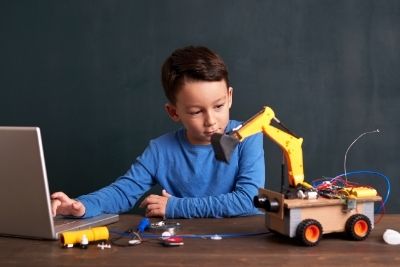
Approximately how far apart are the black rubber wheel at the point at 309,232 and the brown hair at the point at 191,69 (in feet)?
2.07

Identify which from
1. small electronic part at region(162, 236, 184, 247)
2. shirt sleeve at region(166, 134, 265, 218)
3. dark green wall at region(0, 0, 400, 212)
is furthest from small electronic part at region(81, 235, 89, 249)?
dark green wall at region(0, 0, 400, 212)

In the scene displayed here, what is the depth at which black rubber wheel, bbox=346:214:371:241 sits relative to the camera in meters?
1.25

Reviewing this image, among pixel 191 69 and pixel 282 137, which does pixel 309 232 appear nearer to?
pixel 282 137

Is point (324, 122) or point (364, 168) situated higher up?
point (324, 122)

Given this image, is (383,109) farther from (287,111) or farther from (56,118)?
(56,118)

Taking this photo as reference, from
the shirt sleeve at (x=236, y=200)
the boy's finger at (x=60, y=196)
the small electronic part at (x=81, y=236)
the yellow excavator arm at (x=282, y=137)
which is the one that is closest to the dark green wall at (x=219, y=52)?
the shirt sleeve at (x=236, y=200)

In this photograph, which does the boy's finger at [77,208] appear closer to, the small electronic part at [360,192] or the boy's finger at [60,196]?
the boy's finger at [60,196]

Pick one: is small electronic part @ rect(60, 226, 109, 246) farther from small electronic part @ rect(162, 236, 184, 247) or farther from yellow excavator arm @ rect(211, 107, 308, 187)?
yellow excavator arm @ rect(211, 107, 308, 187)

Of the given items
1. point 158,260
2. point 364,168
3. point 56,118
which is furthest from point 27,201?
point 364,168

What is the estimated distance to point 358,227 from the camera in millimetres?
1259

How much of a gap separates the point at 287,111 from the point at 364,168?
0.44 metres

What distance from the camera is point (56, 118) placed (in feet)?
8.52

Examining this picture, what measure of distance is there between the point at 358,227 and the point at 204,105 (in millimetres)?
611

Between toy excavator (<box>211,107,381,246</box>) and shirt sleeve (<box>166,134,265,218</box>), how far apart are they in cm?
28
